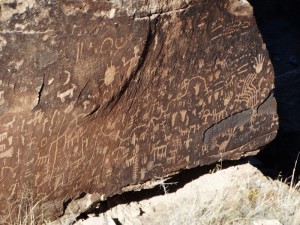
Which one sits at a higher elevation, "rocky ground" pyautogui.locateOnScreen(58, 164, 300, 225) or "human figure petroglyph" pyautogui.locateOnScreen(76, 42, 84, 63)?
"human figure petroglyph" pyautogui.locateOnScreen(76, 42, 84, 63)

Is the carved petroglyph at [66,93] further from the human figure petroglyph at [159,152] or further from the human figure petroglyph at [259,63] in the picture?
the human figure petroglyph at [259,63]

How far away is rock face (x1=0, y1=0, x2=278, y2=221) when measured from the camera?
2.73 metres

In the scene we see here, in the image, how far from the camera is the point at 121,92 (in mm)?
3025

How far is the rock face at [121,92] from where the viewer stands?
8.96 ft

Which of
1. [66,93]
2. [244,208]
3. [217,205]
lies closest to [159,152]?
[217,205]

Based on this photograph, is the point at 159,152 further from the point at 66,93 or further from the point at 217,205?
the point at 66,93

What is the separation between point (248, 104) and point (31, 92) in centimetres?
125

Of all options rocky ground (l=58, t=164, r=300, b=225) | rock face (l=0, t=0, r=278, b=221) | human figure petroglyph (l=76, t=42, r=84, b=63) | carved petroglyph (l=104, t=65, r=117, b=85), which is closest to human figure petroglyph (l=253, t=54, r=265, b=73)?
rock face (l=0, t=0, r=278, b=221)

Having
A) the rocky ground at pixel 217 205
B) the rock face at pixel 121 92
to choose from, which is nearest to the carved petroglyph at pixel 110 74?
the rock face at pixel 121 92

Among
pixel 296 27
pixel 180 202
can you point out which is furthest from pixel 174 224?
pixel 296 27

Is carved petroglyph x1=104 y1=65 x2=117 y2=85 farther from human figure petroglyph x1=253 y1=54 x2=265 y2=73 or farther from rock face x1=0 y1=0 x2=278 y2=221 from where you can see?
A: human figure petroglyph x1=253 y1=54 x2=265 y2=73

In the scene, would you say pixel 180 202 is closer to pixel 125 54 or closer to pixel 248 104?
pixel 248 104

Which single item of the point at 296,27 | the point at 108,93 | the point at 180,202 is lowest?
the point at 180,202

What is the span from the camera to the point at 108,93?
2.98m
